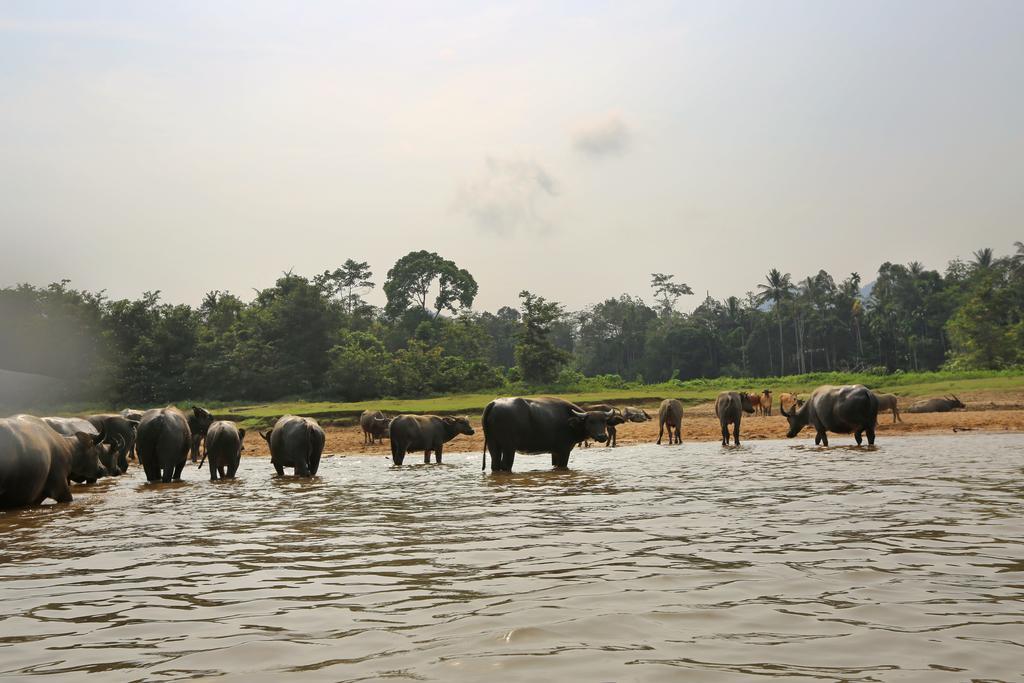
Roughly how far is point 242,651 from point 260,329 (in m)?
65.7

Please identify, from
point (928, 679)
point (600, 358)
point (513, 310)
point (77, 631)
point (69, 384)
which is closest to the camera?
point (928, 679)

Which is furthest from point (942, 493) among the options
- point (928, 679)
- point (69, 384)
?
point (69, 384)

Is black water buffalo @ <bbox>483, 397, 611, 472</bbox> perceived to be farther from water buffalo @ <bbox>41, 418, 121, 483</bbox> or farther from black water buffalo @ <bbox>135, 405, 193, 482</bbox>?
water buffalo @ <bbox>41, 418, 121, 483</bbox>

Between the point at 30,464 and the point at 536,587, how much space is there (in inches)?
357

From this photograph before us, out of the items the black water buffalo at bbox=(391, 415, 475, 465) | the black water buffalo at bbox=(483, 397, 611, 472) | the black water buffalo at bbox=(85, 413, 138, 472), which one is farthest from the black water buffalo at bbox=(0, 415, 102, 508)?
the black water buffalo at bbox=(391, 415, 475, 465)

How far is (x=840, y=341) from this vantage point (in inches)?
3994

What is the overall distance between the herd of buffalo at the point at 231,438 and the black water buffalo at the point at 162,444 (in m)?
0.02

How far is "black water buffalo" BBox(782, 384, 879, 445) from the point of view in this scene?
21359mm

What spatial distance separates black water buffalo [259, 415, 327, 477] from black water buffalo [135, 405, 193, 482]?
1938mm

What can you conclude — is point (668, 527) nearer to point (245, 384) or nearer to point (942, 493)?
point (942, 493)

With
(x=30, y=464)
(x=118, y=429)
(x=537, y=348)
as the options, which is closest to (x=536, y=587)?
(x=30, y=464)

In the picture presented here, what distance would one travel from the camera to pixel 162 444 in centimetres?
1608

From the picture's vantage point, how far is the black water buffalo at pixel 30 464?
1091 cm

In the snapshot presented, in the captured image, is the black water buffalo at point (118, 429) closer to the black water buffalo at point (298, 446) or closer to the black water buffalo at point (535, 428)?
the black water buffalo at point (298, 446)
